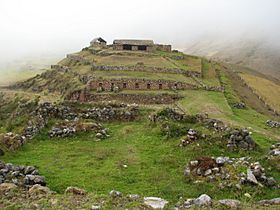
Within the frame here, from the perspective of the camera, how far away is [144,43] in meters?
80.7

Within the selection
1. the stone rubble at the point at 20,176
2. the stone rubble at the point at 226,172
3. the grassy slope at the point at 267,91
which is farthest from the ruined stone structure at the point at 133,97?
the stone rubble at the point at 20,176

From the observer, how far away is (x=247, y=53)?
14650cm

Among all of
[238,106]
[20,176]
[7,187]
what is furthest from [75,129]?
[238,106]

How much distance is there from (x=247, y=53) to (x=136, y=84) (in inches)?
3949

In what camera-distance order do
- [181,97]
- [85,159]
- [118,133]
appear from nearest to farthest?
1. [85,159]
2. [118,133]
3. [181,97]

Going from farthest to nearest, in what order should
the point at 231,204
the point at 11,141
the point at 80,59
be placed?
the point at 80,59
the point at 11,141
the point at 231,204

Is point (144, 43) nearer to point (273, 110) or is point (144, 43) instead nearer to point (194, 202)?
point (273, 110)

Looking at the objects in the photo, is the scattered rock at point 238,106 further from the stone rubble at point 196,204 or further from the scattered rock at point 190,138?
the stone rubble at point 196,204

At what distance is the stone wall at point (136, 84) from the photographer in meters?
54.0

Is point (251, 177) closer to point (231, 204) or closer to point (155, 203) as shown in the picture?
point (231, 204)

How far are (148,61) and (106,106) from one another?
34.5 metres

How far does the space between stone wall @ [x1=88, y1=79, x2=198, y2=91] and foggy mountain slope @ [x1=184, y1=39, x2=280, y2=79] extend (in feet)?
220

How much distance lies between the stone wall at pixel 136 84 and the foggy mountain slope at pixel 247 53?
67063 mm

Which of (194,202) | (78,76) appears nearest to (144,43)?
(78,76)
